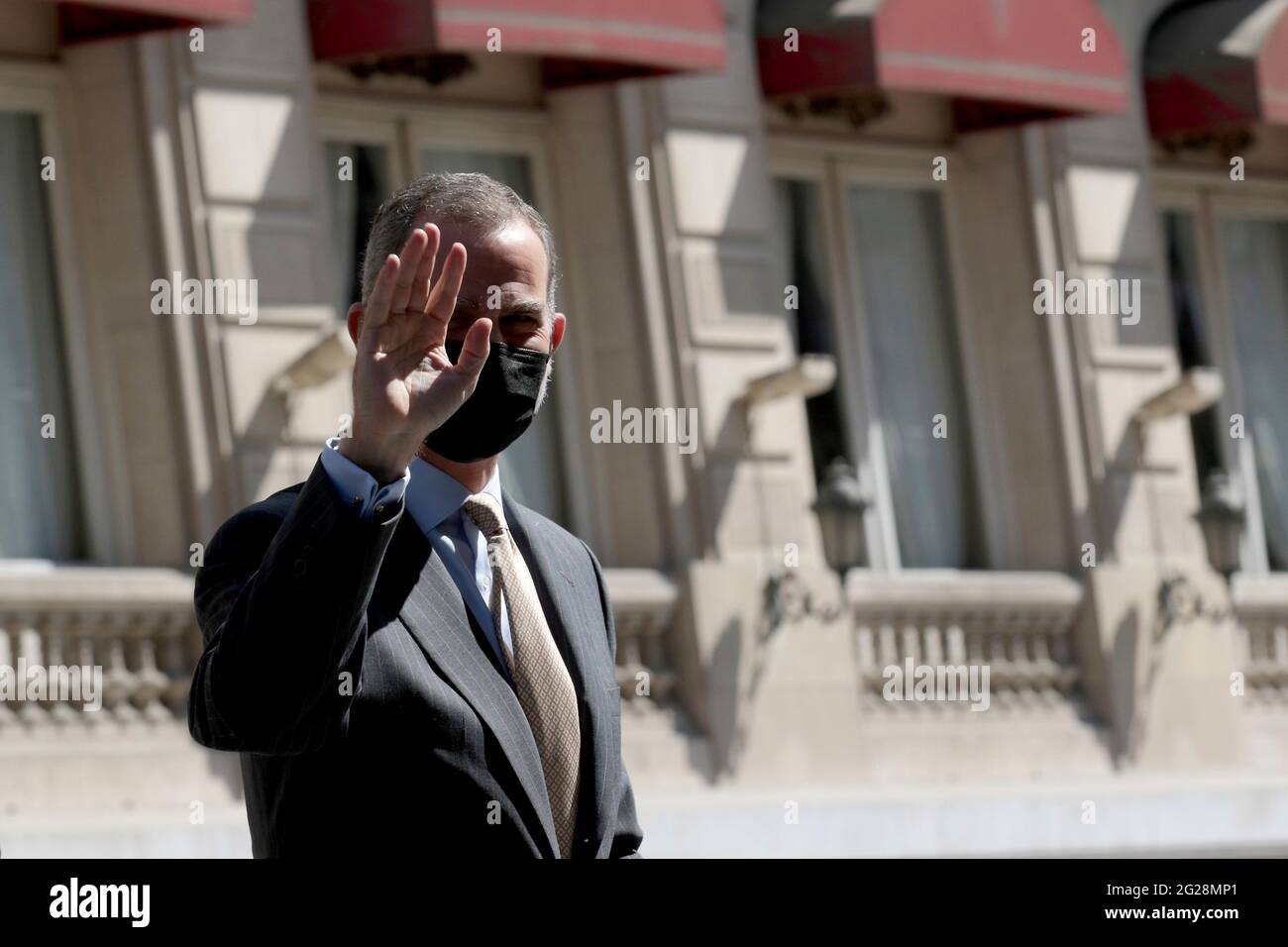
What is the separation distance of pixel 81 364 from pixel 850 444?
4.92 meters

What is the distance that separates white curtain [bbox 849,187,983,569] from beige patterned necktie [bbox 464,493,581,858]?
11.3 m

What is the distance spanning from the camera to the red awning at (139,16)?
1018 cm

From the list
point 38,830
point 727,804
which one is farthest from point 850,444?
point 38,830

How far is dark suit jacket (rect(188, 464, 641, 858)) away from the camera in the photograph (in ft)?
7.87

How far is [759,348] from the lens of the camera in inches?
507

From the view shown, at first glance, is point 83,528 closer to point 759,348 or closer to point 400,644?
point 759,348

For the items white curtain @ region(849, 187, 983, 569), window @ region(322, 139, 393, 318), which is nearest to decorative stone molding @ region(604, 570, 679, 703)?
window @ region(322, 139, 393, 318)

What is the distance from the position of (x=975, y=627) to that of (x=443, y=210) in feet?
36.9

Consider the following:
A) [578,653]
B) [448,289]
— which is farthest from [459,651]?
[448,289]

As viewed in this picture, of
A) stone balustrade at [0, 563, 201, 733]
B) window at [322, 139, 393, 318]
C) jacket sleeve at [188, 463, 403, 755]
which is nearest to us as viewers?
jacket sleeve at [188, 463, 403, 755]

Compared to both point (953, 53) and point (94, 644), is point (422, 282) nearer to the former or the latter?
point (94, 644)

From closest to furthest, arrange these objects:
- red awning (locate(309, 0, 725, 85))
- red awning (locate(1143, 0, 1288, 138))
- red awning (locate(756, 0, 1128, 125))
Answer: red awning (locate(309, 0, 725, 85))
red awning (locate(756, 0, 1128, 125))
red awning (locate(1143, 0, 1288, 138))

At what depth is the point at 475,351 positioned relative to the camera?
2.47 metres

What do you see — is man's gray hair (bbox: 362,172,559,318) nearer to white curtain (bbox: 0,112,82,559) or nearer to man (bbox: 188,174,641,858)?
man (bbox: 188,174,641,858)
